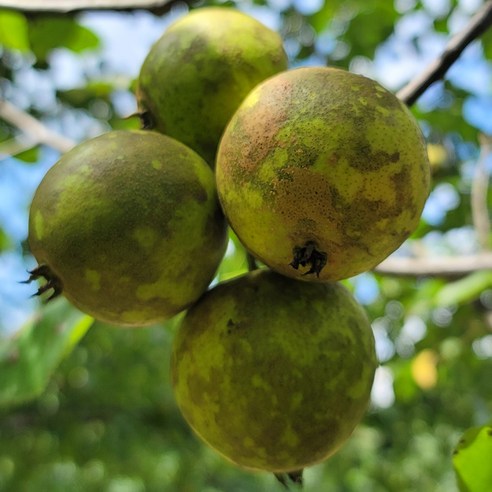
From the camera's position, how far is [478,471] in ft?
4.46

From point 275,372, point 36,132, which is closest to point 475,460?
point 275,372

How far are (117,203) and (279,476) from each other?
31.2 inches

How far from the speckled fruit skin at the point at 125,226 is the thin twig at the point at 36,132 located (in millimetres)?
1219

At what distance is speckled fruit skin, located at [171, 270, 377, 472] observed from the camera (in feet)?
4.30

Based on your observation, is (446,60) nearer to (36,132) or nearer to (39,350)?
(39,350)

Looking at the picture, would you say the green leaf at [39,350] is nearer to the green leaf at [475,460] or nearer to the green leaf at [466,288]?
the green leaf at [475,460]

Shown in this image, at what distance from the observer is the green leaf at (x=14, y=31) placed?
278 centimetres

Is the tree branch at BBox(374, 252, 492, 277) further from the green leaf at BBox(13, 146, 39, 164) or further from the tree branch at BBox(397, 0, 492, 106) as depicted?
the green leaf at BBox(13, 146, 39, 164)

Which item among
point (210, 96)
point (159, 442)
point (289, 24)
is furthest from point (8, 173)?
point (210, 96)

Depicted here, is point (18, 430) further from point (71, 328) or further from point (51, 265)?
point (51, 265)

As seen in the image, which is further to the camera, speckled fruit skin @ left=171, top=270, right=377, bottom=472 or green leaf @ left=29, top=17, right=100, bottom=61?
green leaf @ left=29, top=17, right=100, bottom=61

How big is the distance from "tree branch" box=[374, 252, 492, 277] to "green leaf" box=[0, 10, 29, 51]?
200 centimetres

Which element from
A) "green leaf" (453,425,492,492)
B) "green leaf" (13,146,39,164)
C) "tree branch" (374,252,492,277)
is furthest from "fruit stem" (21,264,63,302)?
"green leaf" (13,146,39,164)

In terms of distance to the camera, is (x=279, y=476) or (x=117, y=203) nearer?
(x=117, y=203)
